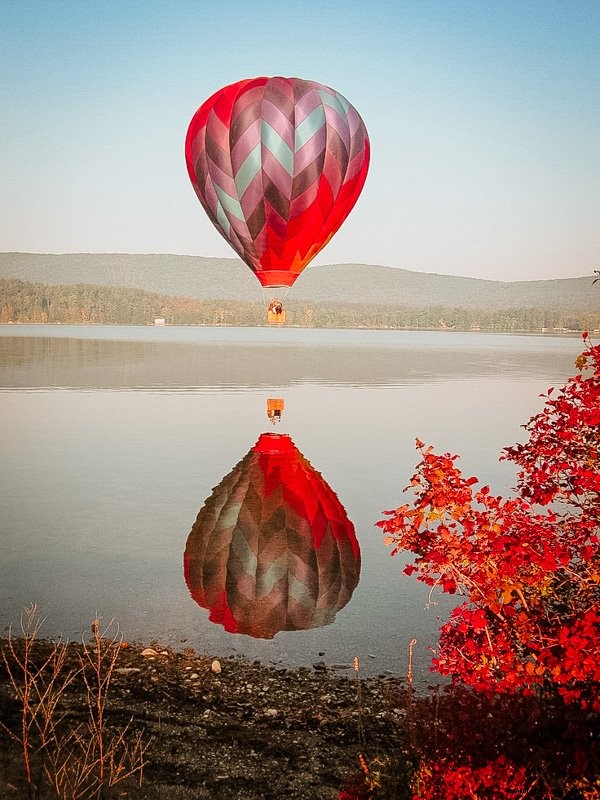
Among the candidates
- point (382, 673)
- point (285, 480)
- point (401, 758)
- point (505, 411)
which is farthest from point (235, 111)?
point (401, 758)

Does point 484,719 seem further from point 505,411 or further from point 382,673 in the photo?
point 505,411

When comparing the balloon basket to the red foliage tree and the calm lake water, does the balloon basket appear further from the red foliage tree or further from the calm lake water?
the red foliage tree

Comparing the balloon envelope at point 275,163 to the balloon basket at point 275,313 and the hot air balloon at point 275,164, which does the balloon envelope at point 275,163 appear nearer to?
the hot air balloon at point 275,164

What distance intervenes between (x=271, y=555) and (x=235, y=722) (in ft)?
17.9

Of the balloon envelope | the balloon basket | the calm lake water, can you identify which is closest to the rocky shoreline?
the calm lake water

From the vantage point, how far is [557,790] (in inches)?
221

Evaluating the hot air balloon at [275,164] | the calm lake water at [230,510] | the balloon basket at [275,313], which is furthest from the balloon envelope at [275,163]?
the calm lake water at [230,510]

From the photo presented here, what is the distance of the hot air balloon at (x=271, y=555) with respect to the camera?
1120 centimetres

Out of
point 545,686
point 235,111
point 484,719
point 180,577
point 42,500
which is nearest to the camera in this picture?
point 484,719

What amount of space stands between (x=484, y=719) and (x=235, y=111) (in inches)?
944

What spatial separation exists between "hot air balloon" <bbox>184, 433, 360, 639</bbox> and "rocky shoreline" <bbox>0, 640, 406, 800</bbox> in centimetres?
140

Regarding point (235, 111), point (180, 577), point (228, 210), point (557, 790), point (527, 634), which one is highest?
point (235, 111)

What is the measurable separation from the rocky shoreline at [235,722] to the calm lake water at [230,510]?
56 cm

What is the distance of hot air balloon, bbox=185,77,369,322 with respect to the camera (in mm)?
26609
